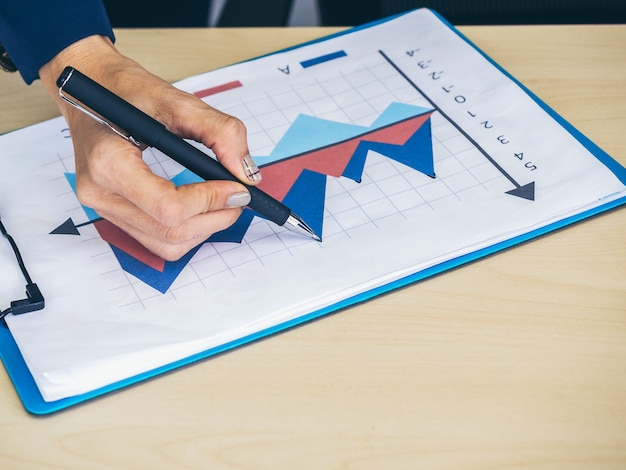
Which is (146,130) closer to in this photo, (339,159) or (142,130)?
(142,130)

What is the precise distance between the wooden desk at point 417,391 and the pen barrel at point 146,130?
11 cm

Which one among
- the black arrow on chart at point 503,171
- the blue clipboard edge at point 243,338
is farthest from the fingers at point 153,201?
the black arrow on chart at point 503,171

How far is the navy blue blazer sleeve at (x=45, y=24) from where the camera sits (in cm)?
68

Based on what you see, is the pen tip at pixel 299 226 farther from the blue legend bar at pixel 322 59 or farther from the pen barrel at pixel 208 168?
the blue legend bar at pixel 322 59

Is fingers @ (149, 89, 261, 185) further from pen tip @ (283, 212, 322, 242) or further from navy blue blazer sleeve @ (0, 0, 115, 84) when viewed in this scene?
navy blue blazer sleeve @ (0, 0, 115, 84)

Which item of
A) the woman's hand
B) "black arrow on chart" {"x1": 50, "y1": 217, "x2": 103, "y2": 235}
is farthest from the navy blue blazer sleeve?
"black arrow on chart" {"x1": 50, "y1": 217, "x2": 103, "y2": 235}

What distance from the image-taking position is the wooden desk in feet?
1.53

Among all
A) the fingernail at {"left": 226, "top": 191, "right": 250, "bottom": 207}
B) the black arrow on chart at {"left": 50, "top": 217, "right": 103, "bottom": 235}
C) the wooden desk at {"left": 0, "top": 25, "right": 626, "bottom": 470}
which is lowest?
the black arrow on chart at {"left": 50, "top": 217, "right": 103, "bottom": 235}

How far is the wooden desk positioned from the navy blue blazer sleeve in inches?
13.1

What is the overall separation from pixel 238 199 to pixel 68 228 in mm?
170

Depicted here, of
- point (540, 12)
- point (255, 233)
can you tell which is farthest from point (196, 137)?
point (540, 12)

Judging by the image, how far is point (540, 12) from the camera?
40.8 inches

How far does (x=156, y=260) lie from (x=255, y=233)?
9 cm

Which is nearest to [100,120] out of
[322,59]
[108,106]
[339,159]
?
[108,106]
